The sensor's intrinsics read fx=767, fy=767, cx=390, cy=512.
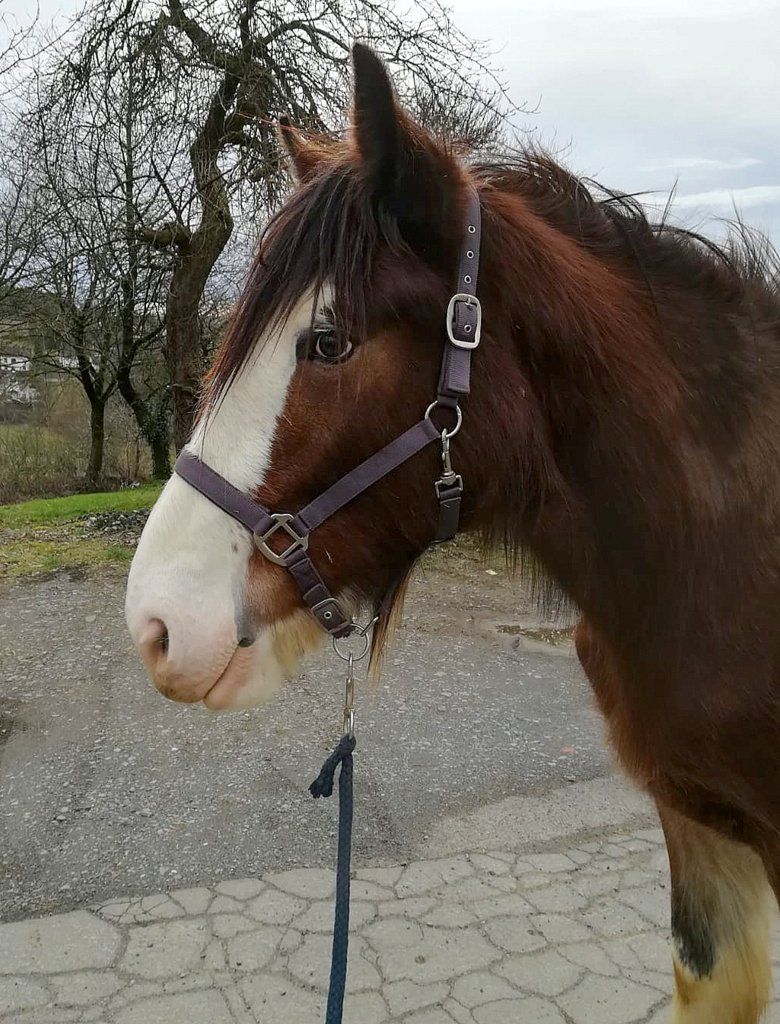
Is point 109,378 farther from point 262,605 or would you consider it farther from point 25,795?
point 262,605

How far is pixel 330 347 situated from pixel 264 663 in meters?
0.54

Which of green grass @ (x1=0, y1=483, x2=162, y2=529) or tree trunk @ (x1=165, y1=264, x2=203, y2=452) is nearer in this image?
tree trunk @ (x1=165, y1=264, x2=203, y2=452)

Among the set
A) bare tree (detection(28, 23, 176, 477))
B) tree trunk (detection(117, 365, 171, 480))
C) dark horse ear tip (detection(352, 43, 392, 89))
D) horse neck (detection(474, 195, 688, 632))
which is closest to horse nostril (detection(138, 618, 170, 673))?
horse neck (detection(474, 195, 688, 632))

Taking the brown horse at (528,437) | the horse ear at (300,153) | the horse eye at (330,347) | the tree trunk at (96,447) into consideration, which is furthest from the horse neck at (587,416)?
the tree trunk at (96,447)

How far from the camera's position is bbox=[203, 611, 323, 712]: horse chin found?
1255mm

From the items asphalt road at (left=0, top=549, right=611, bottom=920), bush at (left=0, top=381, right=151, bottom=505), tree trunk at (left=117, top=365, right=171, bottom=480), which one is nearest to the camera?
asphalt road at (left=0, top=549, right=611, bottom=920)

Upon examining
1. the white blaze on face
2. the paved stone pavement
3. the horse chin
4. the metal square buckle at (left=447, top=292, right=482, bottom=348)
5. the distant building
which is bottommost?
the paved stone pavement

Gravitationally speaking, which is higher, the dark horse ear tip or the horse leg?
the dark horse ear tip

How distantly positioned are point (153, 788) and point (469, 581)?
369cm

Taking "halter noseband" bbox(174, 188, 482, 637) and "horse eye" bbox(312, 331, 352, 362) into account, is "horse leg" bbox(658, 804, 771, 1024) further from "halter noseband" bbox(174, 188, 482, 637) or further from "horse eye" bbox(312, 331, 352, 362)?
"horse eye" bbox(312, 331, 352, 362)

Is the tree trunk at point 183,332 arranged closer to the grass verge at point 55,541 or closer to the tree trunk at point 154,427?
the grass verge at point 55,541

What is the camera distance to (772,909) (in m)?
2.16

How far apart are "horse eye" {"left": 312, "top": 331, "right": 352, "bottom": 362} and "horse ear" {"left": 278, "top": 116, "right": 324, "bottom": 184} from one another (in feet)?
1.36

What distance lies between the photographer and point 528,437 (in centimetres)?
130
